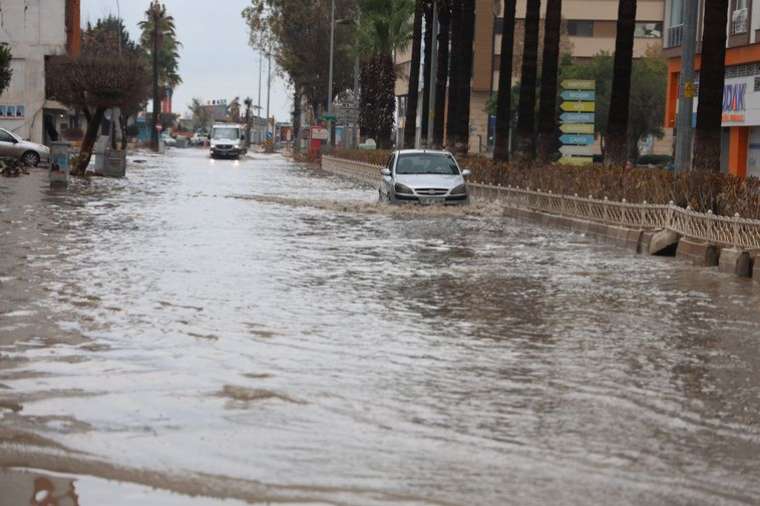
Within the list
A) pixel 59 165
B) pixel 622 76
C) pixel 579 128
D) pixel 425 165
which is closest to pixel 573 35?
pixel 579 128

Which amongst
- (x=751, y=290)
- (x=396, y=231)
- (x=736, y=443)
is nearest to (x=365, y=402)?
(x=736, y=443)

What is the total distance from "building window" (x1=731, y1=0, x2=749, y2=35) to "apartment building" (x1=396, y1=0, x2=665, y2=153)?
2306 inches

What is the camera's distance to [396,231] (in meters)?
26.3

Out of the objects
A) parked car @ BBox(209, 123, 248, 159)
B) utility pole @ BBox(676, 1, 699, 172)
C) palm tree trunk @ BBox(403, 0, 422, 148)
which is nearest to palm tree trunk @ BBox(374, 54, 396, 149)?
palm tree trunk @ BBox(403, 0, 422, 148)

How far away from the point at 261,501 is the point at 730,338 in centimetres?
731

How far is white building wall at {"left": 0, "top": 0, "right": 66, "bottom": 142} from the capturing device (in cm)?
6706

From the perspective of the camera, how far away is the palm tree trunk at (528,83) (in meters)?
39.2

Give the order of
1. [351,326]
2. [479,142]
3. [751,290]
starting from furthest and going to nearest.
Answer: [479,142], [751,290], [351,326]

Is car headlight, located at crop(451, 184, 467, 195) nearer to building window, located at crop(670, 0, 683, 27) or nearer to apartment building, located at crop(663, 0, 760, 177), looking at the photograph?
apartment building, located at crop(663, 0, 760, 177)

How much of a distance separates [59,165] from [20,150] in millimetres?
12840

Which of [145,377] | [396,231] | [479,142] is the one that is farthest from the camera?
[479,142]

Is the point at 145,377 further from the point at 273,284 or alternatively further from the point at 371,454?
the point at 273,284

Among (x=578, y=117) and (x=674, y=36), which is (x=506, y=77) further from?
(x=674, y=36)

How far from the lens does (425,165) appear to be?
34031 mm
